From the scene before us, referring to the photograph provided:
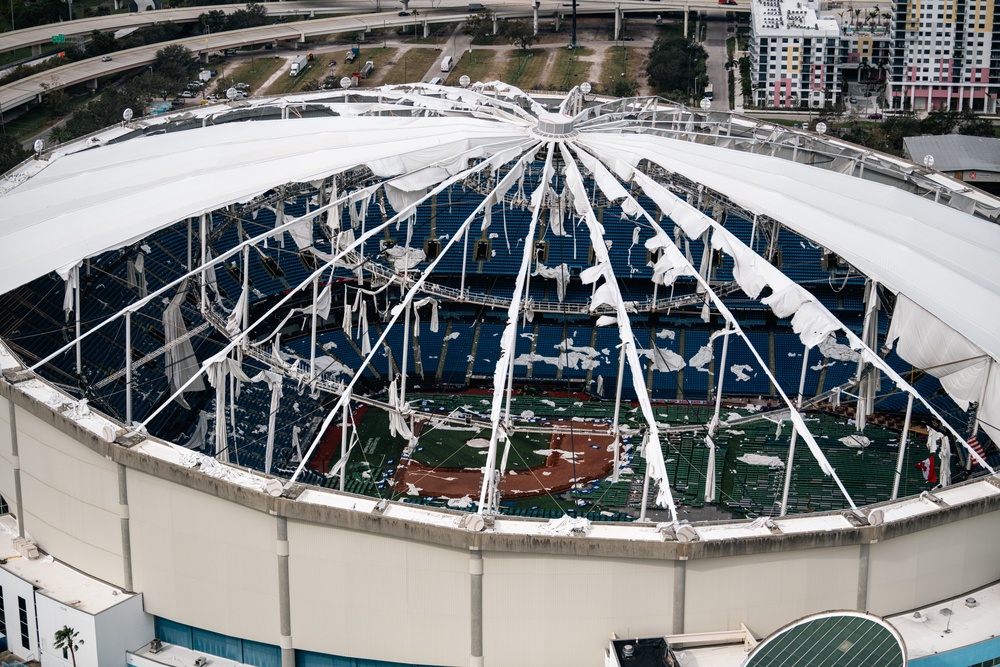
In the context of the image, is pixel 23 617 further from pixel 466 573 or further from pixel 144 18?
pixel 144 18

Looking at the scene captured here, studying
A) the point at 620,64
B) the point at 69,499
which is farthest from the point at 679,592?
the point at 620,64

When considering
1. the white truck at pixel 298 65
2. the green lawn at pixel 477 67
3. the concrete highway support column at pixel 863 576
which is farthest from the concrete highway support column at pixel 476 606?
the white truck at pixel 298 65

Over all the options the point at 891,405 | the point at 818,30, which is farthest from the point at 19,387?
the point at 818,30

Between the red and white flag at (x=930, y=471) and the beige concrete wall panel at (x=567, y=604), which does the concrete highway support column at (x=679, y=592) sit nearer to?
the beige concrete wall panel at (x=567, y=604)

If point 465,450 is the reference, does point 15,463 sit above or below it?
above

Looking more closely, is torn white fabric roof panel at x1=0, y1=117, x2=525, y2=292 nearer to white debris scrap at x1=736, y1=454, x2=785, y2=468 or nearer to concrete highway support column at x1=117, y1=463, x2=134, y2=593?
concrete highway support column at x1=117, y1=463, x2=134, y2=593

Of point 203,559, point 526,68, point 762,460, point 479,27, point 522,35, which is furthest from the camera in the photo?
point 479,27
